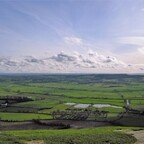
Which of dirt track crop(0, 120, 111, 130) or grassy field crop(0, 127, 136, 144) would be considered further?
dirt track crop(0, 120, 111, 130)

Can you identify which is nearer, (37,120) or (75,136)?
(75,136)

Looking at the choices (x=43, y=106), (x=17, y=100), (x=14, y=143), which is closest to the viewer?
(x=14, y=143)

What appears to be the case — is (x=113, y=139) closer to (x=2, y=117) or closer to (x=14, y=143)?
(x=14, y=143)

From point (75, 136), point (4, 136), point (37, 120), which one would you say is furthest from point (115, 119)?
point (4, 136)

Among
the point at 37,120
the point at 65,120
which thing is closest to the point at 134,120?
the point at 65,120

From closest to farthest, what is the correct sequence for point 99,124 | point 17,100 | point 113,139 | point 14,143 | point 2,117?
point 14,143 → point 113,139 → point 99,124 → point 2,117 → point 17,100

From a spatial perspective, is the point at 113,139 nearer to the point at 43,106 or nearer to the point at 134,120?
the point at 134,120

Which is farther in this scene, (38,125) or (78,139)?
(38,125)

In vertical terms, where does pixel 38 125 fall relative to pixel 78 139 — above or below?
below

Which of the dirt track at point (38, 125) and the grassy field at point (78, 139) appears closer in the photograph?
the grassy field at point (78, 139)
